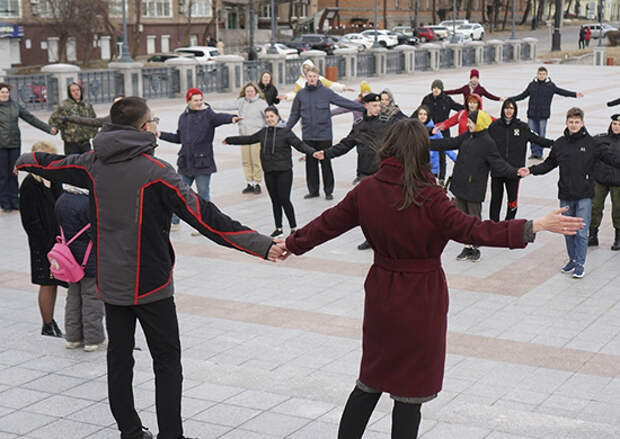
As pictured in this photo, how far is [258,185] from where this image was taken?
1465 cm

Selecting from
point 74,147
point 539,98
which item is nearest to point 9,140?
point 74,147

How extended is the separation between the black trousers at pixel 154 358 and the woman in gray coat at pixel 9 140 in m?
8.34

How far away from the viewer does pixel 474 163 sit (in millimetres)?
10281

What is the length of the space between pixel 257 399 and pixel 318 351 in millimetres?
1393

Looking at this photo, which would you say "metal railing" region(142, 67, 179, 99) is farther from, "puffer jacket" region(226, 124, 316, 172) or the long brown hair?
the long brown hair

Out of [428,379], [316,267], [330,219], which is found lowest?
[316,267]

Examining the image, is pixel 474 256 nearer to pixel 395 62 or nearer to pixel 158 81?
pixel 158 81

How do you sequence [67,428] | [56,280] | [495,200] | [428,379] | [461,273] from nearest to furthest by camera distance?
[428,379]
[67,428]
[56,280]
[461,273]
[495,200]

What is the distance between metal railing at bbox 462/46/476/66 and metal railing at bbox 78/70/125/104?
24066mm

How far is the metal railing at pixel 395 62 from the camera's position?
138 feet

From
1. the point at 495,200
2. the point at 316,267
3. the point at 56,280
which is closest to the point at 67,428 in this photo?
the point at 56,280

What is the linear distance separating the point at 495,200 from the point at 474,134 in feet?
4.20

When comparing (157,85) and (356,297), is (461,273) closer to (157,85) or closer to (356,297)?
(356,297)

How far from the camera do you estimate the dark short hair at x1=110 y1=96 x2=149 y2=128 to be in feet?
16.2
